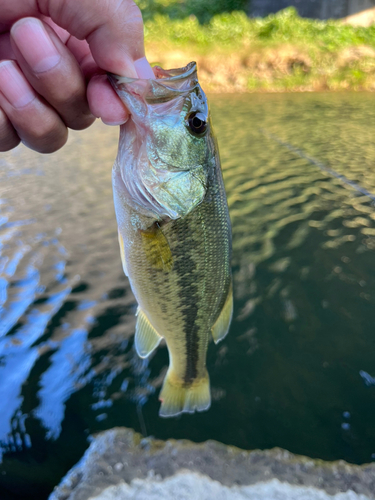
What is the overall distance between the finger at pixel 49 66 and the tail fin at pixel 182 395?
1.44m

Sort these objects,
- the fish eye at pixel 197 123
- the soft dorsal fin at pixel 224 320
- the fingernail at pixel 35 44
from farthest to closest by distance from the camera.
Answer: the soft dorsal fin at pixel 224 320
the fish eye at pixel 197 123
the fingernail at pixel 35 44

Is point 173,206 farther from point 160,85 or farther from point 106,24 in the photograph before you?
point 106,24

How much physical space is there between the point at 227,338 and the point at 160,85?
2.40m

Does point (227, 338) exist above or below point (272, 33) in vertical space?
below

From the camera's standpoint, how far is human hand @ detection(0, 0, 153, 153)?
1298 millimetres

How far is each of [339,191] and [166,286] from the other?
5066 millimetres

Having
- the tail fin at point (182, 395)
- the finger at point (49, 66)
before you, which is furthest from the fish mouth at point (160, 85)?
the tail fin at point (182, 395)

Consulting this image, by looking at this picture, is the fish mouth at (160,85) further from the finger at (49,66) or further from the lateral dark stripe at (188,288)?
the lateral dark stripe at (188,288)

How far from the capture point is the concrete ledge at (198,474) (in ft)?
6.78

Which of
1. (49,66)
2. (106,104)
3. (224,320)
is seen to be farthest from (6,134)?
(224,320)

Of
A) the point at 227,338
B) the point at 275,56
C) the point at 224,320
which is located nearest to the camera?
the point at 224,320

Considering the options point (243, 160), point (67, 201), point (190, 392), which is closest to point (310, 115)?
point (243, 160)

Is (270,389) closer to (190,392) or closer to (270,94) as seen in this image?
(190,392)

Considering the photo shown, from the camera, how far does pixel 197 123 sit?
150 centimetres
